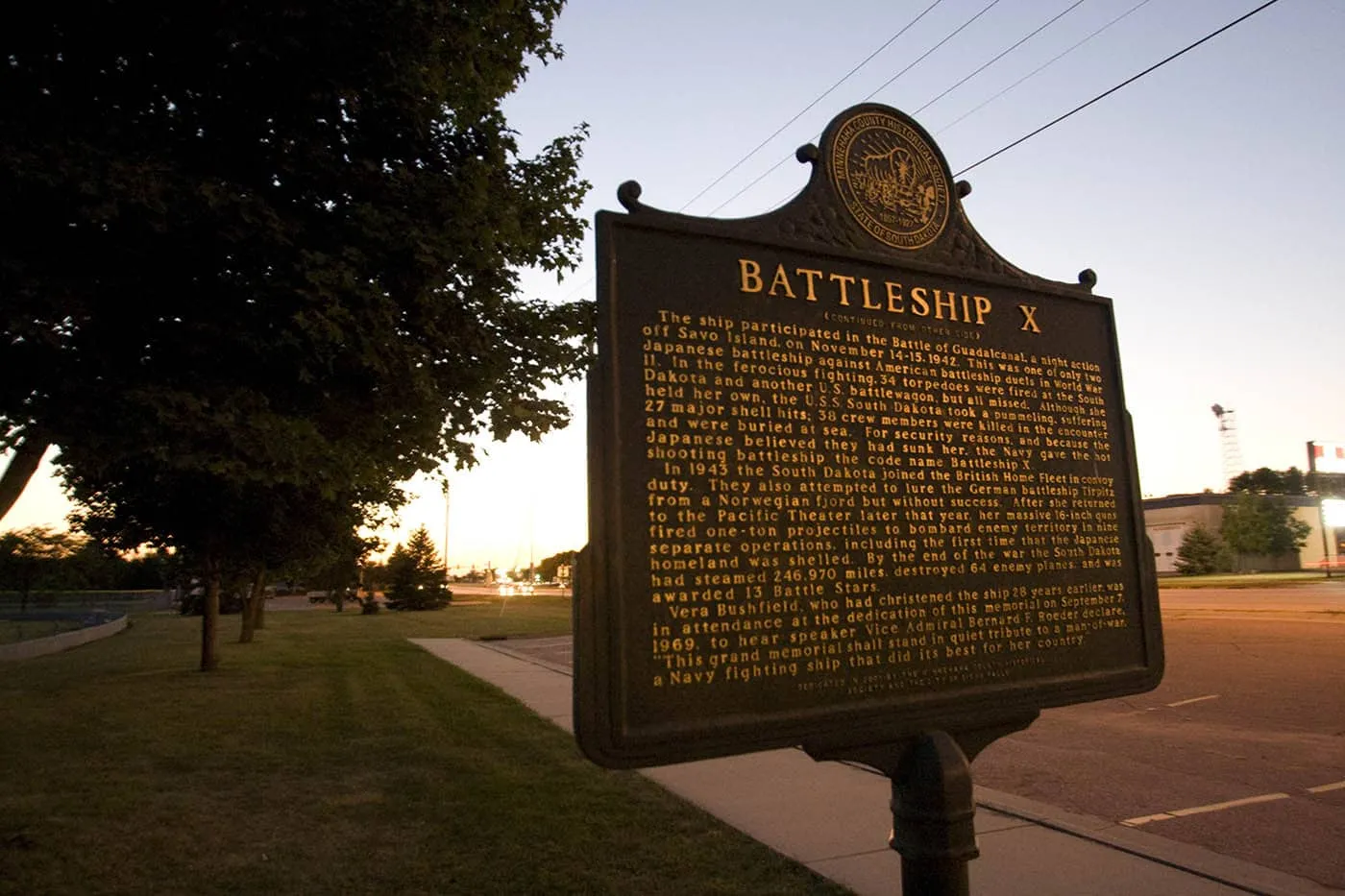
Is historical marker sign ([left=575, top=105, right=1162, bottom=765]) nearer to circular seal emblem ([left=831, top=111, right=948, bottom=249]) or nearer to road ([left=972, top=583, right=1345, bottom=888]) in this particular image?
circular seal emblem ([left=831, top=111, right=948, bottom=249])

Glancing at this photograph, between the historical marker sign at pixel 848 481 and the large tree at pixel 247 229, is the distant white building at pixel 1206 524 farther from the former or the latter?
the historical marker sign at pixel 848 481

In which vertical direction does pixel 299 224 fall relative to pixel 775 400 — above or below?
above

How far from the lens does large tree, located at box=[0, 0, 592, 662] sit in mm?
5680

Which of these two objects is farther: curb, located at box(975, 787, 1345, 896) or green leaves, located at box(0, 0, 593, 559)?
green leaves, located at box(0, 0, 593, 559)

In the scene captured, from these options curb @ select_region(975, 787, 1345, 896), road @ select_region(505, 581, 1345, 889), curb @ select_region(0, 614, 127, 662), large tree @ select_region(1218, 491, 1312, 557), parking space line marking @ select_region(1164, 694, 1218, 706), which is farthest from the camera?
large tree @ select_region(1218, 491, 1312, 557)

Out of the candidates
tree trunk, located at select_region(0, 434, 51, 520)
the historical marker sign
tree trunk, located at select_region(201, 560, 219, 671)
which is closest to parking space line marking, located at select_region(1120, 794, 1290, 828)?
the historical marker sign

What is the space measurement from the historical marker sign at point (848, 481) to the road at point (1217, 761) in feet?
7.58

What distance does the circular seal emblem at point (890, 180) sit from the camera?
3492 millimetres

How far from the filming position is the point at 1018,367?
3721 millimetres

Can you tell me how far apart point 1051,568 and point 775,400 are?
1.44 meters

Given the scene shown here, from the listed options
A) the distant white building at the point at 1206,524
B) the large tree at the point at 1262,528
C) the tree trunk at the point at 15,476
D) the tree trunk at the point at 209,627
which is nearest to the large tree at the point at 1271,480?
the distant white building at the point at 1206,524

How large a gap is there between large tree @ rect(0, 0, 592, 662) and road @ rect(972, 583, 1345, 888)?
18.6ft

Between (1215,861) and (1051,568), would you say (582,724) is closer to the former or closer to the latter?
(1051,568)

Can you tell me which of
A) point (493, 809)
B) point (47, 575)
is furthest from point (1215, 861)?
point (47, 575)
